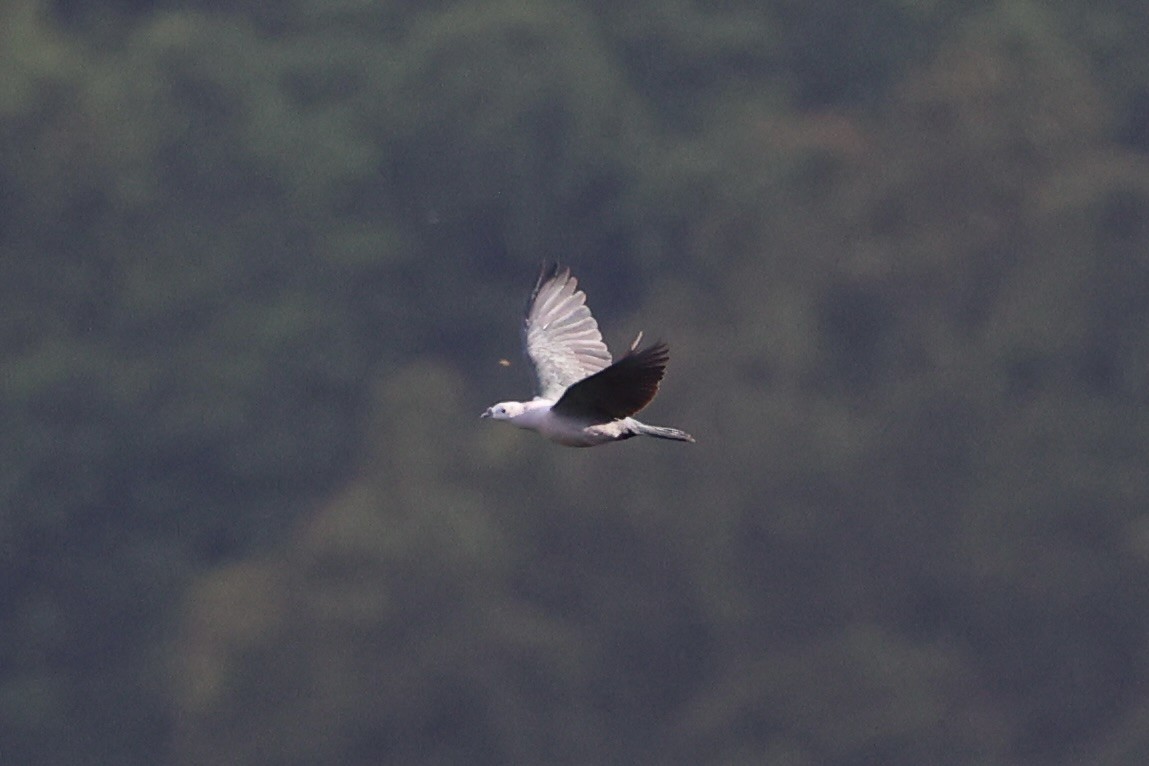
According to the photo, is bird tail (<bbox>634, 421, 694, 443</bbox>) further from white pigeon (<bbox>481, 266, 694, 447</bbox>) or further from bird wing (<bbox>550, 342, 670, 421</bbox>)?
bird wing (<bbox>550, 342, 670, 421</bbox>)

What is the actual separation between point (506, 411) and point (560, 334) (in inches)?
48.9

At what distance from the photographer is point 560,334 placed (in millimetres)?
13391

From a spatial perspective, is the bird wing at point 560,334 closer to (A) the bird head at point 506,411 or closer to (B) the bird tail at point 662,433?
(A) the bird head at point 506,411

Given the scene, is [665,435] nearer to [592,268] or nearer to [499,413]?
[499,413]

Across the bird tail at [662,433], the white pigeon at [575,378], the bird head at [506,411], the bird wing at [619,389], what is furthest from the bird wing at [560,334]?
the bird wing at [619,389]

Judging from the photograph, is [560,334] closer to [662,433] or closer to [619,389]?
[662,433]

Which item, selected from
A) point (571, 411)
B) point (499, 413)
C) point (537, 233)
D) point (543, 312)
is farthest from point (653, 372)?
point (537, 233)

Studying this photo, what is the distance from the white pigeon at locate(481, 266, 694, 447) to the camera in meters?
10.8

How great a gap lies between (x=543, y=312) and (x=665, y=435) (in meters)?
2.04

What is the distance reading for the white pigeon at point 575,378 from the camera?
10.8 meters

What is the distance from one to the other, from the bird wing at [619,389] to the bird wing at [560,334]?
4.87 ft

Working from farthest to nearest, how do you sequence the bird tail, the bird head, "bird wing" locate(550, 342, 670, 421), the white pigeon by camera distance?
the bird head, the bird tail, the white pigeon, "bird wing" locate(550, 342, 670, 421)

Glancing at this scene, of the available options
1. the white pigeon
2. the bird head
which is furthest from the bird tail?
the bird head

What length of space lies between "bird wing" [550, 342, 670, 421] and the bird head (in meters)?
0.66
